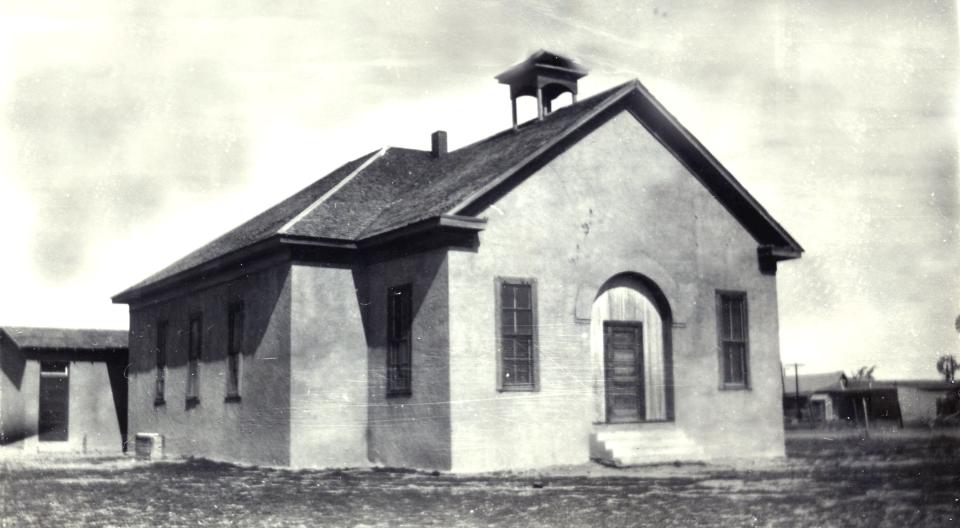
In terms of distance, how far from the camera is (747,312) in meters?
19.1

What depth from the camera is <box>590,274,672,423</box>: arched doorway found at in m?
17.6

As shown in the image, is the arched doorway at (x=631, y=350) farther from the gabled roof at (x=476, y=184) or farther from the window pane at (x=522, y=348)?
the gabled roof at (x=476, y=184)

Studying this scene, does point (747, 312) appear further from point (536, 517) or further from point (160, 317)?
point (160, 317)

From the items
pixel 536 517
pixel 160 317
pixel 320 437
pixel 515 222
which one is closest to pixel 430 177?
pixel 515 222

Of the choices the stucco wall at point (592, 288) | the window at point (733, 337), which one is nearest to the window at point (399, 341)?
the stucco wall at point (592, 288)

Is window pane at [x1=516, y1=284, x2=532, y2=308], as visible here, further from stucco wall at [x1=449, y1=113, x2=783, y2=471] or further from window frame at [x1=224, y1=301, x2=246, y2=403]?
window frame at [x1=224, y1=301, x2=246, y2=403]

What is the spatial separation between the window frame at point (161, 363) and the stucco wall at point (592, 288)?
11.3 m

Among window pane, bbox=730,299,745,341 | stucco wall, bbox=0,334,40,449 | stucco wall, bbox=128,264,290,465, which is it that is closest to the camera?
stucco wall, bbox=128,264,290,465

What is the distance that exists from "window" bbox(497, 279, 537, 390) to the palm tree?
612 centimetres

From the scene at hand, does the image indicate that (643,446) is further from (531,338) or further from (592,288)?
(592,288)

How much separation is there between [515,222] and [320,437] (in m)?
5.16

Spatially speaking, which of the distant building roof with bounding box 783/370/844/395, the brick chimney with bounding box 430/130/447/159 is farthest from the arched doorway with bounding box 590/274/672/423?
the distant building roof with bounding box 783/370/844/395

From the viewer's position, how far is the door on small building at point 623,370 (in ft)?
57.8

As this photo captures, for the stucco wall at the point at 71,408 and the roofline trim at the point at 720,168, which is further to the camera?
the stucco wall at the point at 71,408
